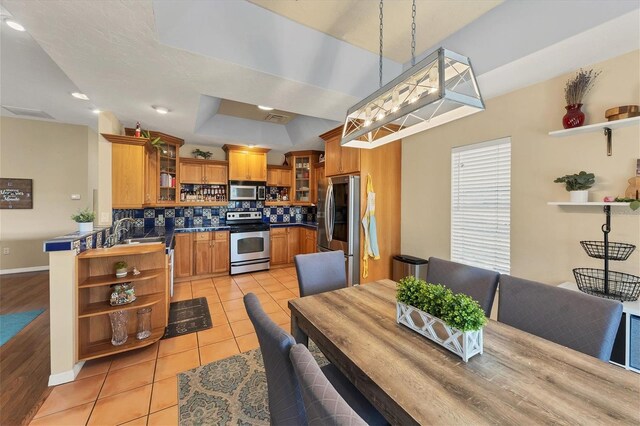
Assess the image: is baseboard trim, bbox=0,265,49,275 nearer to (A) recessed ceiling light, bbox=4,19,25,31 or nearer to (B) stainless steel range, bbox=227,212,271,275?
(B) stainless steel range, bbox=227,212,271,275

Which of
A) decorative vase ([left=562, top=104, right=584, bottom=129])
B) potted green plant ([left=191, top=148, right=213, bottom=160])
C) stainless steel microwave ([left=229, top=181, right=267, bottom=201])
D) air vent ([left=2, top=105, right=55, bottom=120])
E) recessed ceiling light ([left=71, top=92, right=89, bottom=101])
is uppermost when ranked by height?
air vent ([left=2, top=105, right=55, bottom=120])

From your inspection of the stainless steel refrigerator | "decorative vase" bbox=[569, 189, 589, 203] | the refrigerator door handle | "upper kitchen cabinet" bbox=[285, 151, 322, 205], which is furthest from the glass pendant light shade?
"upper kitchen cabinet" bbox=[285, 151, 322, 205]

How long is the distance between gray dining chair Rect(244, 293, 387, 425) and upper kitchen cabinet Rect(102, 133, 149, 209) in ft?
9.83

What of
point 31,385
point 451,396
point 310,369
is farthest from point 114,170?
point 451,396

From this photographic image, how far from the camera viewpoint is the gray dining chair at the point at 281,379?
873mm

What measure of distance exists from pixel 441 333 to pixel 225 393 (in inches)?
63.6

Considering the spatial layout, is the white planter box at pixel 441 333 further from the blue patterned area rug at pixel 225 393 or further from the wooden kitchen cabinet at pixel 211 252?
the wooden kitchen cabinet at pixel 211 252

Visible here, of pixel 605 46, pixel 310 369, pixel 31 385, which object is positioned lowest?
pixel 31 385

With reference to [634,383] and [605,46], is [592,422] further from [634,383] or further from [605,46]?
[605,46]

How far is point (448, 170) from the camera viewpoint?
117 inches

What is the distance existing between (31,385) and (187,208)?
3.29m

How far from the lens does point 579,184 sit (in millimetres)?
1881

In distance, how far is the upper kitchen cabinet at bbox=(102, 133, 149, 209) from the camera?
10.2ft

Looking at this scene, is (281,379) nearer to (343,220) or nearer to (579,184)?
(579,184)
